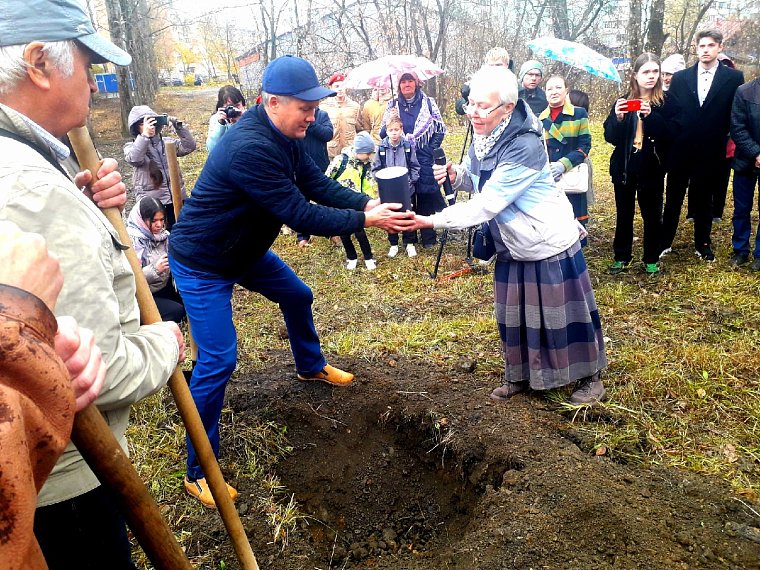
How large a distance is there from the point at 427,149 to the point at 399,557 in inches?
200

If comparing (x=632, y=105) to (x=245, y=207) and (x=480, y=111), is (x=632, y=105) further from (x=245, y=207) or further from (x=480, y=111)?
(x=245, y=207)

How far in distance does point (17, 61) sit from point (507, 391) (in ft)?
10.5

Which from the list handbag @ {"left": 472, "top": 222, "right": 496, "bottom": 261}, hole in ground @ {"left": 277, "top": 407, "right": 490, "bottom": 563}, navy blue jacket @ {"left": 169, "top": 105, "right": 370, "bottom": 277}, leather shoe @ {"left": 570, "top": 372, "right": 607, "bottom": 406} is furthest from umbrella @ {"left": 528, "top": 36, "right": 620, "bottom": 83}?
hole in ground @ {"left": 277, "top": 407, "right": 490, "bottom": 563}

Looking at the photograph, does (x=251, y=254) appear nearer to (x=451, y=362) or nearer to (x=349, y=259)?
(x=451, y=362)

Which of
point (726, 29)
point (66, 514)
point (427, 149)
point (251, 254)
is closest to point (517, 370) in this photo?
point (251, 254)

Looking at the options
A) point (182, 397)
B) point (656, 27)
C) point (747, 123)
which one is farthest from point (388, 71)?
point (656, 27)

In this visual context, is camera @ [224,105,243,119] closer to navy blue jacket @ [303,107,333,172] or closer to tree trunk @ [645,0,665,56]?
navy blue jacket @ [303,107,333,172]

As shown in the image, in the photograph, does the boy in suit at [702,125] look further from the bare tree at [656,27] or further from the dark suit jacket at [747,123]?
the bare tree at [656,27]

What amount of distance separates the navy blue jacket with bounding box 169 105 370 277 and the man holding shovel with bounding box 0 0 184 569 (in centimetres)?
116

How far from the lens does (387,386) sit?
13.3ft

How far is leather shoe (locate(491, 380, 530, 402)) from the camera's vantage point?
383 cm

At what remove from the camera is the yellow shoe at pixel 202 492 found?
3166 millimetres

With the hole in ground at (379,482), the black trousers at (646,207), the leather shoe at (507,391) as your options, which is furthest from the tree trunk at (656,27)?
the hole in ground at (379,482)

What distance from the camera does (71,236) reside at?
139cm
